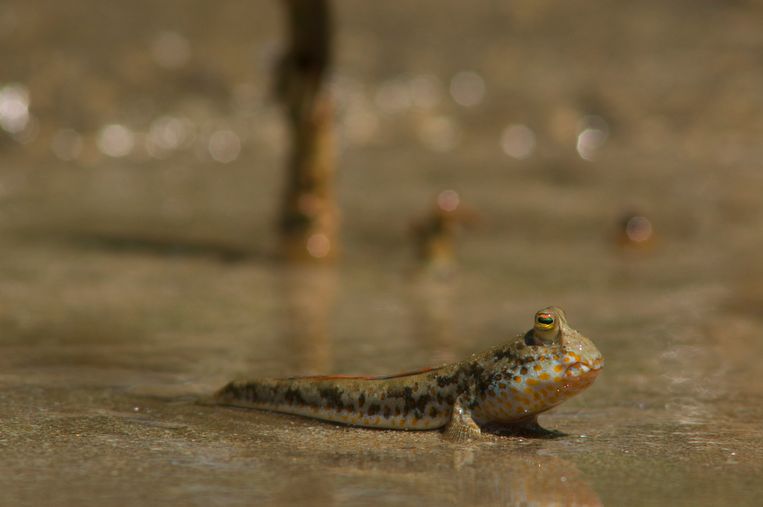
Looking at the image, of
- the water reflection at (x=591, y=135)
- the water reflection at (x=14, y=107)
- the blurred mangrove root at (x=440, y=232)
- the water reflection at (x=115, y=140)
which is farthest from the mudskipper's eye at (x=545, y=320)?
the water reflection at (x=14, y=107)

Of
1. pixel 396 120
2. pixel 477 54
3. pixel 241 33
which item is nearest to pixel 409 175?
pixel 396 120

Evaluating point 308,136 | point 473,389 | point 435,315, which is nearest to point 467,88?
point 308,136

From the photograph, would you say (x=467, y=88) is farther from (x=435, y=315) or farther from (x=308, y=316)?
(x=308, y=316)

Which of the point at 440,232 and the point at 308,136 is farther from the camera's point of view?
the point at 308,136

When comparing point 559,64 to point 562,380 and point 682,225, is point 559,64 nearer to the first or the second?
point 682,225

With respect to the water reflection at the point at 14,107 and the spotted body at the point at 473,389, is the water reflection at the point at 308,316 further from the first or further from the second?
the water reflection at the point at 14,107

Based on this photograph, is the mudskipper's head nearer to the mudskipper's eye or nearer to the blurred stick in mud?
the mudskipper's eye
